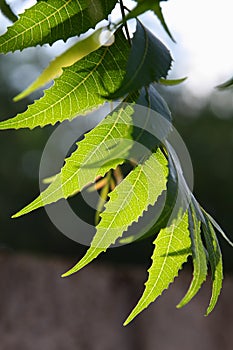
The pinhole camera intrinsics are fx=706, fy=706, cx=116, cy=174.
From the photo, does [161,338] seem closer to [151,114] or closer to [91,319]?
[91,319]

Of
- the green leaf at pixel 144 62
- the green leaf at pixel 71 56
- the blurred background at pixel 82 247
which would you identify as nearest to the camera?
the green leaf at pixel 144 62

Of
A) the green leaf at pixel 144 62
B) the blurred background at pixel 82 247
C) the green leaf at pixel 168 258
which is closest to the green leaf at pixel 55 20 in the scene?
the green leaf at pixel 144 62

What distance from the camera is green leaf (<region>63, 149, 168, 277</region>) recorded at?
1.37 feet

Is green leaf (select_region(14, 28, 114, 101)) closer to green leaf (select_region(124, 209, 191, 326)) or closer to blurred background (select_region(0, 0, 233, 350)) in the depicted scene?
green leaf (select_region(124, 209, 191, 326))

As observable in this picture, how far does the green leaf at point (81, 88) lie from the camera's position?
0.42m

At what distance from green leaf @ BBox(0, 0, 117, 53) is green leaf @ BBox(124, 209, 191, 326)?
0.13 m

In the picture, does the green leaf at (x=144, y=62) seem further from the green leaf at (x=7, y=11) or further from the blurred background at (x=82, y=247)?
the blurred background at (x=82, y=247)

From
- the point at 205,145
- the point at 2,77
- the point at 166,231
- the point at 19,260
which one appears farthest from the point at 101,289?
the point at 166,231

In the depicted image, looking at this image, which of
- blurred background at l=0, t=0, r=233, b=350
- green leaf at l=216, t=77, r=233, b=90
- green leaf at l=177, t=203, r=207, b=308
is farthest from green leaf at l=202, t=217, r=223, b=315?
blurred background at l=0, t=0, r=233, b=350

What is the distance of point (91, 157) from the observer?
0.41 meters

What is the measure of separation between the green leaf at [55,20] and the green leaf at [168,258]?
0.44 feet

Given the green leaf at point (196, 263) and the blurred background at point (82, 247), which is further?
the blurred background at point (82, 247)

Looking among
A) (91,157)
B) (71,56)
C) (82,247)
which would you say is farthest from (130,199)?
(82,247)

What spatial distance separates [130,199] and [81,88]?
73 millimetres
